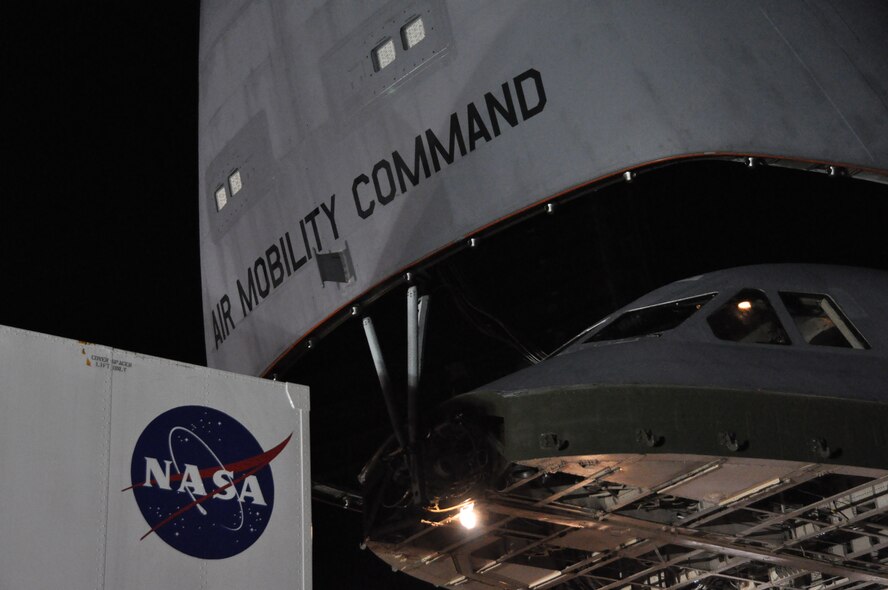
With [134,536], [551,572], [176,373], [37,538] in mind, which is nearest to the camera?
[37,538]

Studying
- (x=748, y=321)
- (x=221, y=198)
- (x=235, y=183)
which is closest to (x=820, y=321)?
(x=748, y=321)

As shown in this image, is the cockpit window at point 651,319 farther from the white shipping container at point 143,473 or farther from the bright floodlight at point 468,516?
the white shipping container at point 143,473

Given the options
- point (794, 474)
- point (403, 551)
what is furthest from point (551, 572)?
point (794, 474)

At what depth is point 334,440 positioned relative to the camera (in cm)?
2461

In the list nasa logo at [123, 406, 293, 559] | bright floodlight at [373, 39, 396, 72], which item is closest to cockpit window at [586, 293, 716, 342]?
bright floodlight at [373, 39, 396, 72]

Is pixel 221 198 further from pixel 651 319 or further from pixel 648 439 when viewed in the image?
pixel 648 439

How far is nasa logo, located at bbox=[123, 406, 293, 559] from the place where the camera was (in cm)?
475

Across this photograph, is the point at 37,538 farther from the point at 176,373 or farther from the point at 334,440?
the point at 334,440

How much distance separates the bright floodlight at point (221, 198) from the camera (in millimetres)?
20266

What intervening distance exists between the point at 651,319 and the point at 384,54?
6.83 metres

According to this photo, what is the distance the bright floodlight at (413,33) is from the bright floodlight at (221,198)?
5.37 metres

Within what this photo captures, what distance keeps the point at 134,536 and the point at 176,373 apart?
888 millimetres

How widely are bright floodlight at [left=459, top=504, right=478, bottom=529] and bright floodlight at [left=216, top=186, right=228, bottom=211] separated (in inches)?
368

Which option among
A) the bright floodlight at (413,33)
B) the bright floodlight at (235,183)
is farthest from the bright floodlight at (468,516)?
the bright floodlight at (235,183)
